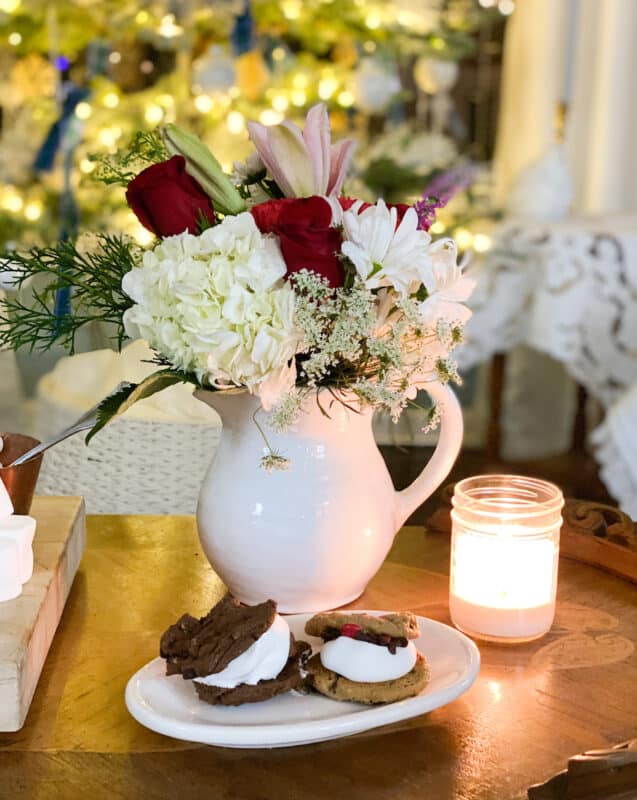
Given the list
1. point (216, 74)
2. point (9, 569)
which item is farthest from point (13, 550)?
point (216, 74)

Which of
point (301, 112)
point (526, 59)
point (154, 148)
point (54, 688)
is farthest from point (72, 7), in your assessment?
point (54, 688)

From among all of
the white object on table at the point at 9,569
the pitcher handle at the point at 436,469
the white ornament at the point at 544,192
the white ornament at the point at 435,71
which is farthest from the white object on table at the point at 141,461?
the white ornament at the point at 435,71

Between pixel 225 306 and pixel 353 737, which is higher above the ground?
pixel 225 306

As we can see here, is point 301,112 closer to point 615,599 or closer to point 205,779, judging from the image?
point 615,599

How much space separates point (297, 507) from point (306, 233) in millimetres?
240

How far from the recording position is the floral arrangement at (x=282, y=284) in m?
0.88

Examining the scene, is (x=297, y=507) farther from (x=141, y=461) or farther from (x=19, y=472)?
(x=141, y=461)

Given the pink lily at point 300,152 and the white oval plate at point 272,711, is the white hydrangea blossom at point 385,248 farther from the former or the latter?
the white oval plate at point 272,711

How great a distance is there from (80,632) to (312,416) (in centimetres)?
28

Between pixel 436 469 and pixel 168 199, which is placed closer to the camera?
pixel 168 199

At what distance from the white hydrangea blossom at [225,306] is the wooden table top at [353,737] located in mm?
267

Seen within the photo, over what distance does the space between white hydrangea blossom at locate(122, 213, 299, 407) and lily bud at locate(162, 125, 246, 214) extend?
58 mm

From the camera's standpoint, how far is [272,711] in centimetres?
86

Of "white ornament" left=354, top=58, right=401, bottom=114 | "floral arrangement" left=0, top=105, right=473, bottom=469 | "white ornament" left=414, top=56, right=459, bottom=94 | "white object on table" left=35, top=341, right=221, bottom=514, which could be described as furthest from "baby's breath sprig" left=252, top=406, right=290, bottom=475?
"white ornament" left=414, top=56, right=459, bottom=94
